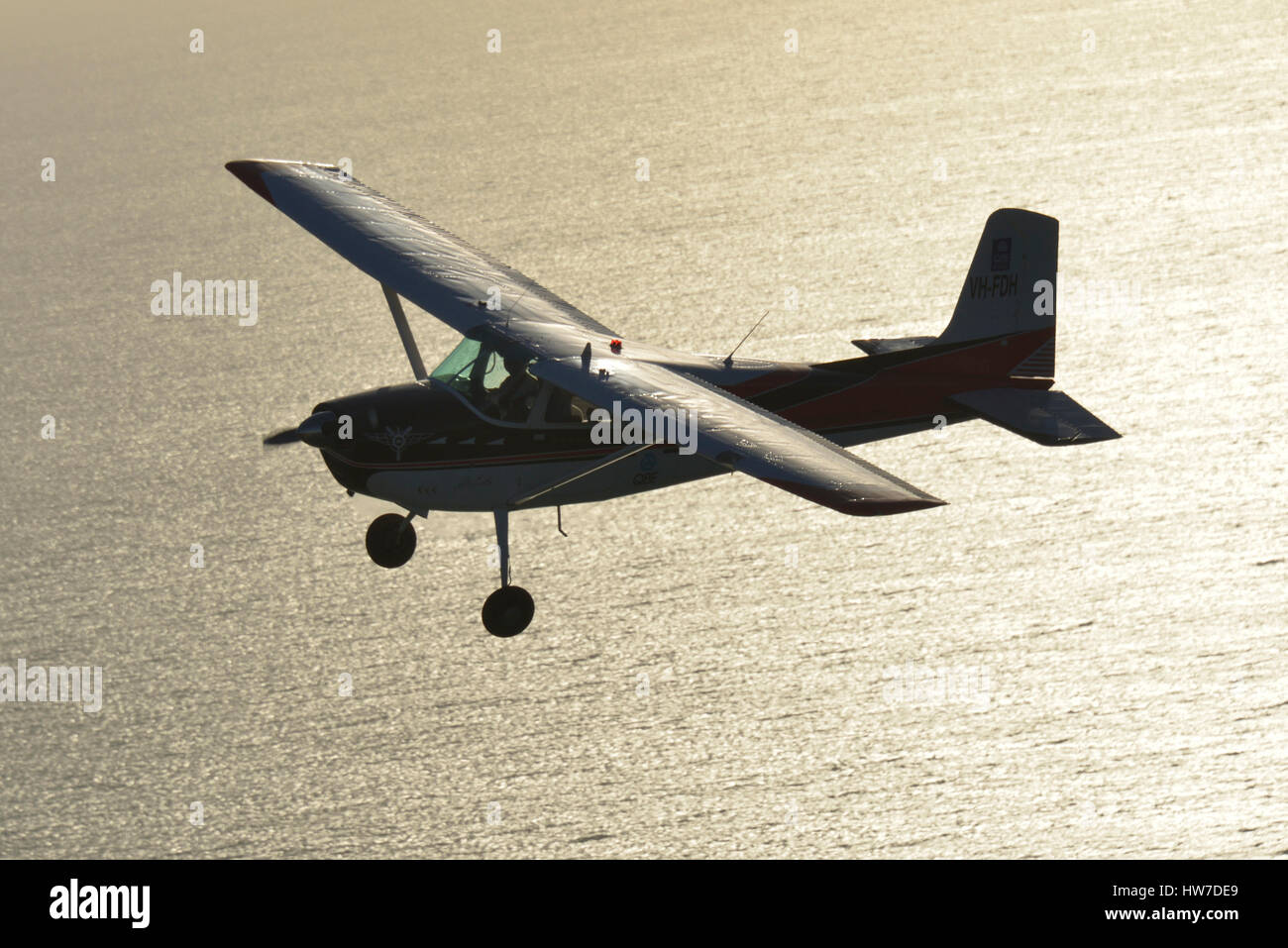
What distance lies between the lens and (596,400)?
74.3 feet

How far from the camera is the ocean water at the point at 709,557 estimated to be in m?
72.6

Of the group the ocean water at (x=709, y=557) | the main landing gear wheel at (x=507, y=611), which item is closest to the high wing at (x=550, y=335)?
the main landing gear wheel at (x=507, y=611)

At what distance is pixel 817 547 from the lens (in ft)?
274

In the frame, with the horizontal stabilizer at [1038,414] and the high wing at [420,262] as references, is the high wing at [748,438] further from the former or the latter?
the horizontal stabilizer at [1038,414]

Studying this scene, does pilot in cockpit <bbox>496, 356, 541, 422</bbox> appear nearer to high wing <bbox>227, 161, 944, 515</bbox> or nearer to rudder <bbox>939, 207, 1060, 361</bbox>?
high wing <bbox>227, 161, 944, 515</bbox>

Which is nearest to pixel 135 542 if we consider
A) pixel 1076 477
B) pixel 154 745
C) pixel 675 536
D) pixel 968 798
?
pixel 154 745

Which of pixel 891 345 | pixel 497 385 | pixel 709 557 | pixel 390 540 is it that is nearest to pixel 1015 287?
pixel 891 345

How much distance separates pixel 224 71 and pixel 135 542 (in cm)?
9240

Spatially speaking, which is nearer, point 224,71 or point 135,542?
point 135,542

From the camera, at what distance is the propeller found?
2316cm

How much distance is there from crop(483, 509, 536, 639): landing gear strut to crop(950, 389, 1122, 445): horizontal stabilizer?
940cm

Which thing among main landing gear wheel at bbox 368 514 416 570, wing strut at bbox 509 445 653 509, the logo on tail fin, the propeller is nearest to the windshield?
wing strut at bbox 509 445 653 509

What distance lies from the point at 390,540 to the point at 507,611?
3.26 metres

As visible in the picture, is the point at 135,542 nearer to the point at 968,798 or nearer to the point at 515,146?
the point at 968,798
